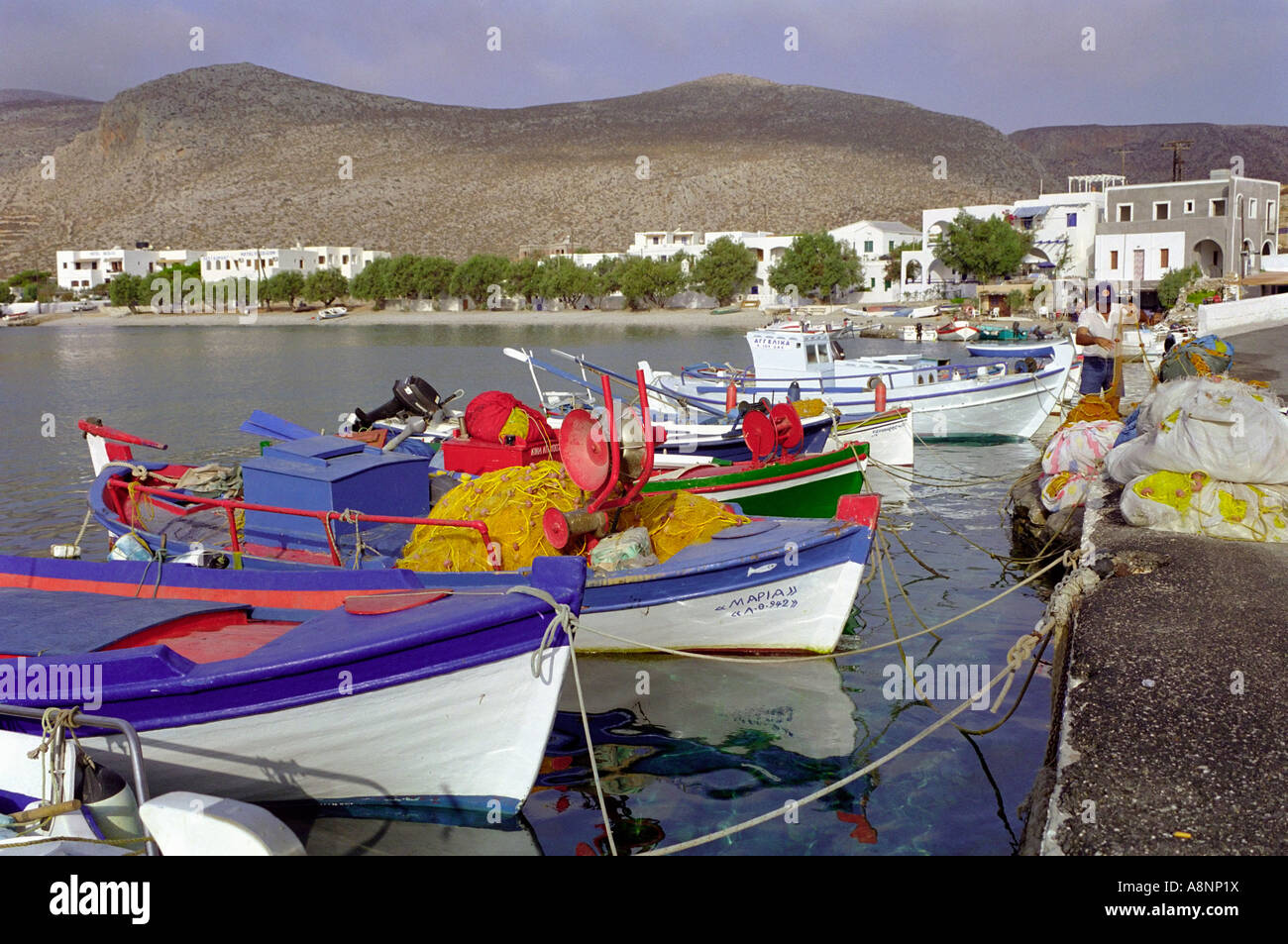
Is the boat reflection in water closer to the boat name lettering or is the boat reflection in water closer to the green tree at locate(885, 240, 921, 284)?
the boat name lettering

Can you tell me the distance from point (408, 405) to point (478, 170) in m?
145

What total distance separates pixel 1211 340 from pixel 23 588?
14.6 metres

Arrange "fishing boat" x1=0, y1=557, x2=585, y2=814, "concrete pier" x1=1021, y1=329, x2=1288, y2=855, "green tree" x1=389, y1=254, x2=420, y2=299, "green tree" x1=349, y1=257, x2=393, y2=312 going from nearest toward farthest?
"concrete pier" x1=1021, y1=329, x2=1288, y2=855
"fishing boat" x1=0, y1=557, x2=585, y2=814
"green tree" x1=389, y1=254, x2=420, y2=299
"green tree" x1=349, y1=257, x2=393, y2=312

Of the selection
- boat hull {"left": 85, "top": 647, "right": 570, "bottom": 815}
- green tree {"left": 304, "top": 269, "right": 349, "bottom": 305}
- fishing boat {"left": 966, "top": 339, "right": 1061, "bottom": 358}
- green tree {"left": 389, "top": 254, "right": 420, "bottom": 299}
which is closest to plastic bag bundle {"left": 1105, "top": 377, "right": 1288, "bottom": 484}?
boat hull {"left": 85, "top": 647, "right": 570, "bottom": 815}

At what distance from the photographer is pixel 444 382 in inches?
1805

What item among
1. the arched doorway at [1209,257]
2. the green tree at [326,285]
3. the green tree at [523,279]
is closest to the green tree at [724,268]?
the green tree at [523,279]

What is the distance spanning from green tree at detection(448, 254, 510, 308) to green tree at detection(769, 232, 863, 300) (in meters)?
27.8

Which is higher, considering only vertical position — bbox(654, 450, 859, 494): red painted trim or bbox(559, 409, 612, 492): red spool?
bbox(559, 409, 612, 492): red spool

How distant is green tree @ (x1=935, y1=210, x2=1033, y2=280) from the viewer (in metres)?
77.3

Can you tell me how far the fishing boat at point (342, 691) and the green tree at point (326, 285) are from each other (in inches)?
4319

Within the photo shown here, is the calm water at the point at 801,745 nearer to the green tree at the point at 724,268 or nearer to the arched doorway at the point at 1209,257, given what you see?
the arched doorway at the point at 1209,257
